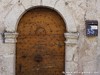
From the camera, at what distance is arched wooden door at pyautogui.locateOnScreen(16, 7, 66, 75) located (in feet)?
24.7

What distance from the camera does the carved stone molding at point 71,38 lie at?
7.30m

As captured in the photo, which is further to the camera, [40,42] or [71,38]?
[40,42]

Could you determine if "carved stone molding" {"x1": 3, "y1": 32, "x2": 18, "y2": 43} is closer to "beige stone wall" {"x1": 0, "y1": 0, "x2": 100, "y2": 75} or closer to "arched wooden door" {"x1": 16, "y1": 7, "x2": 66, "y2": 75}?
"beige stone wall" {"x1": 0, "y1": 0, "x2": 100, "y2": 75}

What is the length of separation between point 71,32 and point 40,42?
764 millimetres

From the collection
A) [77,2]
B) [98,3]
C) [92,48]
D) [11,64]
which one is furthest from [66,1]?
[11,64]

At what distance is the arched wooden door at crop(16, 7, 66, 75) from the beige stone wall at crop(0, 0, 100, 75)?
23 centimetres

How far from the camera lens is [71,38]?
7336 mm

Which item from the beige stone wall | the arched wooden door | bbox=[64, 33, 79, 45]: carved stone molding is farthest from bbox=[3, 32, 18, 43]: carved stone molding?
bbox=[64, 33, 79, 45]: carved stone molding

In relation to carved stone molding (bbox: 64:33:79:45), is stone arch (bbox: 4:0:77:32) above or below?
above

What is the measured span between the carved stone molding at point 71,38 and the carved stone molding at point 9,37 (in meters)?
1.12

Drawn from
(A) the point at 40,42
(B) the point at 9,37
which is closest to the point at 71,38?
(A) the point at 40,42

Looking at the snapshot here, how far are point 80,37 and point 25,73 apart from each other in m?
1.51

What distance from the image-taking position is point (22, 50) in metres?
7.56

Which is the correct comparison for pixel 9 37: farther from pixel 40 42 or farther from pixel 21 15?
pixel 40 42
